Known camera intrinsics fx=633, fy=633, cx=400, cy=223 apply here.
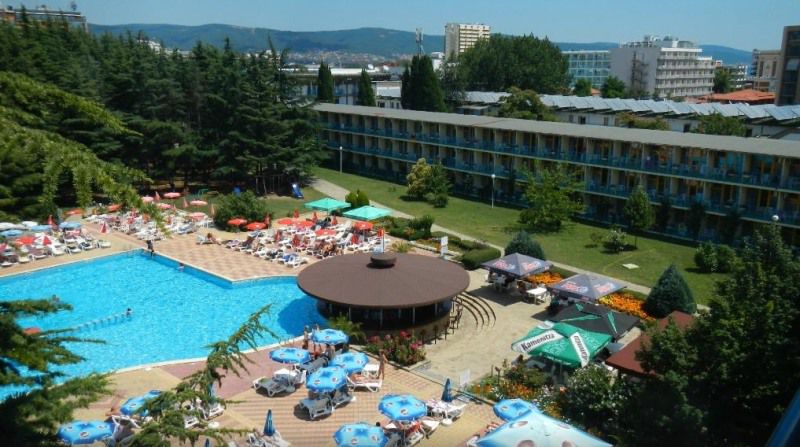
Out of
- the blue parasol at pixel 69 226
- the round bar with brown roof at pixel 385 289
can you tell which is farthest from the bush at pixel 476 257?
the blue parasol at pixel 69 226

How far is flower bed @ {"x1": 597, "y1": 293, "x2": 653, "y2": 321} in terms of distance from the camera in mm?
23122

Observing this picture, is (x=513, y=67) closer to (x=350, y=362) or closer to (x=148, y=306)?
(x=148, y=306)

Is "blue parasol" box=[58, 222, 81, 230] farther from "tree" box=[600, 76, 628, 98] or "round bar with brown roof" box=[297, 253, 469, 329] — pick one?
"tree" box=[600, 76, 628, 98]

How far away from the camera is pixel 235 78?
44938mm

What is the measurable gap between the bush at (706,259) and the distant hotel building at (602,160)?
567 centimetres

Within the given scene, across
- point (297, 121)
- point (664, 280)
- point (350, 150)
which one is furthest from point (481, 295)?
point (350, 150)

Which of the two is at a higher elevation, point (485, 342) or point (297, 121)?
point (297, 121)

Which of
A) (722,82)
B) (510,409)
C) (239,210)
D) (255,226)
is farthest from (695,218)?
(722,82)

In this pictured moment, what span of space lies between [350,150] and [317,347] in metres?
37.6

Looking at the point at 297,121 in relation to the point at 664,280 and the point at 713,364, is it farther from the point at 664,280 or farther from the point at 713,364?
the point at 713,364

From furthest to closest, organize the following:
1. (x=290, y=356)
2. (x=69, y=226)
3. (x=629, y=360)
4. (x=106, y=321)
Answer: (x=69, y=226), (x=106, y=321), (x=290, y=356), (x=629, y=360)

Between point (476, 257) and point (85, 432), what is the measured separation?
1883cm

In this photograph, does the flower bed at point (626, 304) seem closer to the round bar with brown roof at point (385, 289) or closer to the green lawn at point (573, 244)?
the green lawn at point (573, 244)

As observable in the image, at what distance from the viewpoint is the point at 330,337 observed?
18.9m
